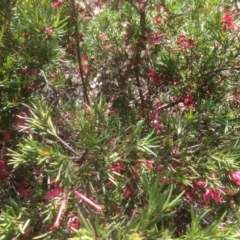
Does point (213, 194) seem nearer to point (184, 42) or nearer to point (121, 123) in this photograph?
point (121, 123)

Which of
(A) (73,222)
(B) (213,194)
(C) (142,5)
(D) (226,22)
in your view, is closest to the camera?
(A) (73,222)

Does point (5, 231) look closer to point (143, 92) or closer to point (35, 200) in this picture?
point (35, 200)

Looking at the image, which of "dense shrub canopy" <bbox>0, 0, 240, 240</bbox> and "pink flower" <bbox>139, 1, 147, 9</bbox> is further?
"pink flower" <bbox>139, 1, 147, 9</bbox>

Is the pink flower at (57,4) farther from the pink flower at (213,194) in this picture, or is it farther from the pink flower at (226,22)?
the pink flower at (213,194)

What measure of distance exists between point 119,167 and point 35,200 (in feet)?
1.09

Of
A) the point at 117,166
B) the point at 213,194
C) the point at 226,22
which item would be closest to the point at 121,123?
the point at 117,166

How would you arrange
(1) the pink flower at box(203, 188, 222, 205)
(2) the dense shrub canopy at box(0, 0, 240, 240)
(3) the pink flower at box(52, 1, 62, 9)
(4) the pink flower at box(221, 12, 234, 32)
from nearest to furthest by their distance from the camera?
1. (2) the dense shrub canopy at box(0, 0, 240, 240)
2. (1) the pink flower at box(203, 188, 222, 205)
3. (4) the pink flower at box(221, 12, 234, 32)
4. (3) the pink flower at box(52, 1, 62, 9)

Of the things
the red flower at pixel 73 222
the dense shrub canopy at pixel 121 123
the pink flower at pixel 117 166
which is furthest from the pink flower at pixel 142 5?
the red flower at pixel 73 222

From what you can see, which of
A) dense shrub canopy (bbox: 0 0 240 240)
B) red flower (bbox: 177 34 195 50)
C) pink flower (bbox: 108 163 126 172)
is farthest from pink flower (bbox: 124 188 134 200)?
red flower (bbox: 177 34 195 50)

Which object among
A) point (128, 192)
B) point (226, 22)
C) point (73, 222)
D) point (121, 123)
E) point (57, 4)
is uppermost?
point (57, 4)

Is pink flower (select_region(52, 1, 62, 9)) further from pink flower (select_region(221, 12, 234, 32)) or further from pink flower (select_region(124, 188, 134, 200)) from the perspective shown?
pink flower (select_region(124, 188, 134, 200))

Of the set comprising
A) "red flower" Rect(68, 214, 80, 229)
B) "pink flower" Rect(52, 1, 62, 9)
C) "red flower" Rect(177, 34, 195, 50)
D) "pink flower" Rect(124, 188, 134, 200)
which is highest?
"pink flower" Rect(52, 1, 62, 9)

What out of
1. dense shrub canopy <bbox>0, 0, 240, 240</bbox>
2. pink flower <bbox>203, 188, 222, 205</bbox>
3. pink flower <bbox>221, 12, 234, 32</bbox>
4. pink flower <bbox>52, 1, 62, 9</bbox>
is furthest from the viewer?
pink flower <bbox>52, 1, 62, 9</bbox>

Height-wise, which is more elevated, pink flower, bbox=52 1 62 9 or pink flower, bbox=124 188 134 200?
pink flower, bbox=52 1 62 9
